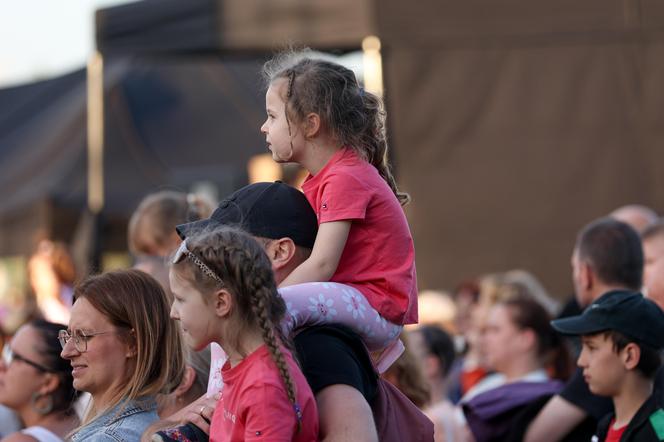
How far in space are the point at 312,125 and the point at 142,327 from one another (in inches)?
34.4

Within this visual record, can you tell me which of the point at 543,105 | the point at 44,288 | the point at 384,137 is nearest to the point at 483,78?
the point at 543,105

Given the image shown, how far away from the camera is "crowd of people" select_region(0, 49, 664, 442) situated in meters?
2.83

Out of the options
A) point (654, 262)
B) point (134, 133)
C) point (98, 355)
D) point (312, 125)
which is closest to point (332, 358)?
point (312, 125)

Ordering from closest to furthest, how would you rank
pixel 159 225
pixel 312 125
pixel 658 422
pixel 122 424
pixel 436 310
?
pixel 312 125
pixel 122 424
pixel 658 422
pixel 159 225
pixel 436 310

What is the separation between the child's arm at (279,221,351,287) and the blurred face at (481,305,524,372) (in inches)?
119

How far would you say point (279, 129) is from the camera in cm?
326

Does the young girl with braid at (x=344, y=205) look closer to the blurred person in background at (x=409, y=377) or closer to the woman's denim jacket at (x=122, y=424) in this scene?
the woman's denim jacket at (x=122, y=424)

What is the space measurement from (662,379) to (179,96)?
1214 cm

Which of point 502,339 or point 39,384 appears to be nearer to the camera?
point 39,384

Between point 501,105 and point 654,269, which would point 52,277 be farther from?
point 654,269

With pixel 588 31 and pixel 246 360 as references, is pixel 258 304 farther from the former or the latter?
pixel 588 31

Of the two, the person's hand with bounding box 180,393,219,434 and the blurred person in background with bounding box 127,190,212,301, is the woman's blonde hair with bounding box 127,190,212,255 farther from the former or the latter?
the person's hand with bounding box 180,393,219,434

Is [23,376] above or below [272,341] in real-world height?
below

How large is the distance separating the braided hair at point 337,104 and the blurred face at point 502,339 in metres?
2.75
